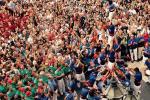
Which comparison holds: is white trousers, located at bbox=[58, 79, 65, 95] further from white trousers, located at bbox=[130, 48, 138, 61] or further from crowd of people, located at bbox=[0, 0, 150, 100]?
white trousers, located at bbox=[130, 48, 138, 61]

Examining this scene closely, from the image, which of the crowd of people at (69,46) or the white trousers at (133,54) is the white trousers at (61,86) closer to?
the crowd of people at (69,46)

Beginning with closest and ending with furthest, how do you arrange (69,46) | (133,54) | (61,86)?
(61,86)
(69,46)
(133,54)

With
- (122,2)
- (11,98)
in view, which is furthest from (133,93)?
(122,2)

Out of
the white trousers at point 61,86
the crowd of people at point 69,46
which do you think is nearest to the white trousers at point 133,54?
the crowd of people at point 69,46

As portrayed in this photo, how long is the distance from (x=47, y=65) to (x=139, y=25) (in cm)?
790

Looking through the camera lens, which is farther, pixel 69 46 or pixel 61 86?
pixel 69 46

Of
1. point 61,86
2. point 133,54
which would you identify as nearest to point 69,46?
point 61,86

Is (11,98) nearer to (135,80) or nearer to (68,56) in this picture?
(68,56)

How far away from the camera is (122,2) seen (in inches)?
1304

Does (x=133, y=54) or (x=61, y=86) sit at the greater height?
(x=133, y=54)

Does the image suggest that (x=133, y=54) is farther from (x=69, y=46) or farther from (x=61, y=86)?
(x=61, y=86)

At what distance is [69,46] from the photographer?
24766 millimetres

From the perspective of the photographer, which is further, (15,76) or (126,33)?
(126,33)

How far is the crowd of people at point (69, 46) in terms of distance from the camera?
20938mm
